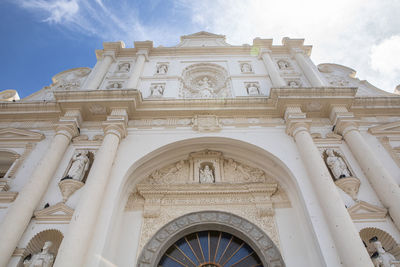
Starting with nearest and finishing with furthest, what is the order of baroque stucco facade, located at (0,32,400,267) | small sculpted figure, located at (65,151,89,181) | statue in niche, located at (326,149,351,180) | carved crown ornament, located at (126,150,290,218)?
baroque stucco facade, located at (0,32,400,267) < statue in niche, located at (326,149,351,180) < small sculpted figure, located at (65,151,89,181) < carved crown ornament, located at (126,150,290,218)

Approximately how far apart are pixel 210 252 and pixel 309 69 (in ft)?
26.2

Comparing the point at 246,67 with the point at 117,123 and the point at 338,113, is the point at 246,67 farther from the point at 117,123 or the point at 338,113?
the point at 117,123

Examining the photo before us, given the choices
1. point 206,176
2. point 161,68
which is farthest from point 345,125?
point 161,68

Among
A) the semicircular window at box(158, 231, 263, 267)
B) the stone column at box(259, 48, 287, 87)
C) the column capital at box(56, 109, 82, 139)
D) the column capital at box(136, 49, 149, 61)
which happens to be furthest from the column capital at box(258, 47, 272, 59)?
the semicircular window at box(158, 231, 263, 267)

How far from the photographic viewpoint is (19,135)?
342 inches

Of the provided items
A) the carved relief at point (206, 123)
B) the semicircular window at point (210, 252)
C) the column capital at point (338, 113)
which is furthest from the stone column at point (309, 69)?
the semicircular window at point (210, 252)

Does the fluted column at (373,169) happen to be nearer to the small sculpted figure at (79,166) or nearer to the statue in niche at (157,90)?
the statue in niche at (157,90)

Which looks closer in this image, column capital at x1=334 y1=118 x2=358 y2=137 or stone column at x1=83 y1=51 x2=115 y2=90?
column capital at x1=334 y1=118 x2=358 y2=137

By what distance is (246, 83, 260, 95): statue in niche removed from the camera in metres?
10.5

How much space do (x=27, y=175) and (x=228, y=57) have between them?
9476 millimetres

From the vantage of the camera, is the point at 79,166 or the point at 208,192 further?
the point at 208,192

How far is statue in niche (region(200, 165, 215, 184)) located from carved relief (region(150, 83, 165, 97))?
3.67 m

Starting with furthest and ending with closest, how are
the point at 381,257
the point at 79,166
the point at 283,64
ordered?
the point at 283,64 < the point at 79,166 < the point at 381,257

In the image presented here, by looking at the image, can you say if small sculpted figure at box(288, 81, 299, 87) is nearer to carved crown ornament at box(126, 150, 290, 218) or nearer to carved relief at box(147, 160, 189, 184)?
carved crown ornament at box(126, 150, 290, 218)
